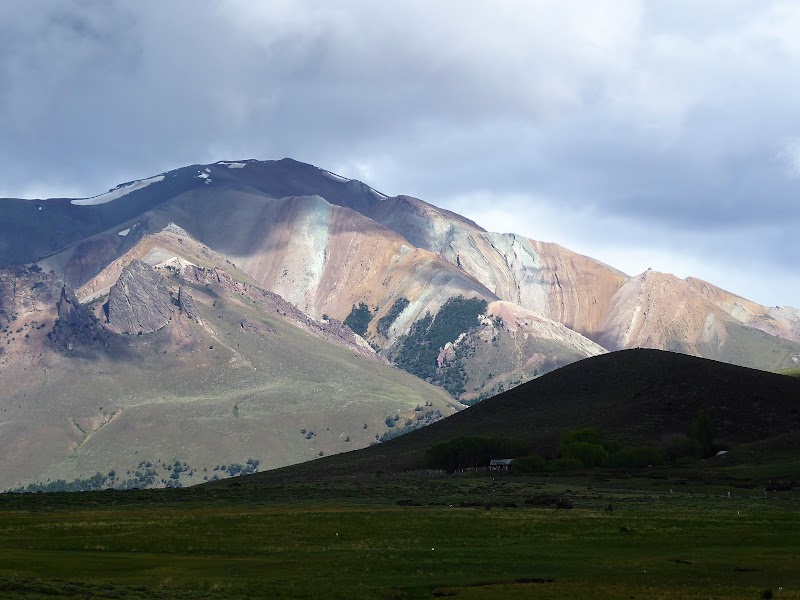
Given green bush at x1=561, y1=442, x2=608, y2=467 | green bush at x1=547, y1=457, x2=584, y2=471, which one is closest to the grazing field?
green bush at x1=547, y1=457, x2=584, y2=471

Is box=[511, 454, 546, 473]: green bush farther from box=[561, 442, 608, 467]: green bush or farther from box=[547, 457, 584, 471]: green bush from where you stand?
box=[561, 442, 608, 467]: green bush

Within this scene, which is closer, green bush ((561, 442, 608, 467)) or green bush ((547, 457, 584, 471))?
green bush ((547, 457, 584, 471))

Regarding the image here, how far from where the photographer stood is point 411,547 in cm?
7981

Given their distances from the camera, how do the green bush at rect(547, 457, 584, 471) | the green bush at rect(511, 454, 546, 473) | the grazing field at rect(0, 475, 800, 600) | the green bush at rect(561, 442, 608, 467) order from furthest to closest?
the green bush at rect(561, 442, 608, 467)
the green bush at rect(547, 457, 584, 471)
the green bush at rect(511, 454, 546, 473)
the grazing field at rect(0, 475, 800, 600)

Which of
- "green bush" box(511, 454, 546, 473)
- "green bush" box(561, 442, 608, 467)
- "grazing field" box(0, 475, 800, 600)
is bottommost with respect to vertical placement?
"grazing field" box(0, 475, 800, 600)

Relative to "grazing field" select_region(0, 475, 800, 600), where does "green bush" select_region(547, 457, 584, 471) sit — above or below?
above

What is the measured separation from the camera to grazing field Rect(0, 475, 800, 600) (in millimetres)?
61781

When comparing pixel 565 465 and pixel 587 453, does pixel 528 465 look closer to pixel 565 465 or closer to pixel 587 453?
pixel 565 465

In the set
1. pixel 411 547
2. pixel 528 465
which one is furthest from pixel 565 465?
pixel 411 547

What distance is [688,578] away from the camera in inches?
2552

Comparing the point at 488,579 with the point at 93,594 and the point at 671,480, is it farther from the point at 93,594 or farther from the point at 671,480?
the point at 671,480

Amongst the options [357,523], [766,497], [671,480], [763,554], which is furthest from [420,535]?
[671,480]

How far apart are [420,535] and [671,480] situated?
80.5 meters

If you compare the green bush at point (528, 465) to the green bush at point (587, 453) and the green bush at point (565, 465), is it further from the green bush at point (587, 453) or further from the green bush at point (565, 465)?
the green bush at point (587, 453)
